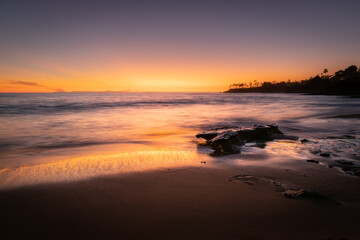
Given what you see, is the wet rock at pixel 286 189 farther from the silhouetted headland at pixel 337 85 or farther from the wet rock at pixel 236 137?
the silhouetted headland at pixel 337 85

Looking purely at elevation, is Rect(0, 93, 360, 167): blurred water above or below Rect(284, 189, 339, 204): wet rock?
below

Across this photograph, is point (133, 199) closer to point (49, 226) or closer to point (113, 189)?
point (113, 189)

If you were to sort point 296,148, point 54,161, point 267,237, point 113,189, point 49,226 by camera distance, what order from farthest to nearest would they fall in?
point 296,148
point 54,161
point 113,189
point 49,226
point 267,237

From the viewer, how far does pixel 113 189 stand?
3150mm

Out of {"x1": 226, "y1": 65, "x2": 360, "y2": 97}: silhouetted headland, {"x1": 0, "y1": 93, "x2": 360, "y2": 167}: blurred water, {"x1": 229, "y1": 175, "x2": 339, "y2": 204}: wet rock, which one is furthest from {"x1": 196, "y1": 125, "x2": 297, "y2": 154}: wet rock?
{"x1": 226, "y1": 65, "x2": 360, "y2": 97}: silhouetted headland

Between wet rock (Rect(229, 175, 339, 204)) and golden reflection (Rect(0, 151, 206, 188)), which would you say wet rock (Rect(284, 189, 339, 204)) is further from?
golden reflection (Rect(0, 151, 206, 188))

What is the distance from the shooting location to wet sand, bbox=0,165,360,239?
2.14 m

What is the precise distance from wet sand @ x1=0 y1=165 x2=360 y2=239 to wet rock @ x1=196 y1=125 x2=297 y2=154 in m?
2.03

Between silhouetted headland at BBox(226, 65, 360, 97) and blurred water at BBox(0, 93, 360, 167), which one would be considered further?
silhouetted headland at BBox(226, 65, 360, 97)

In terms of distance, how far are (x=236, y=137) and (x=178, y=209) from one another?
12.9 ft

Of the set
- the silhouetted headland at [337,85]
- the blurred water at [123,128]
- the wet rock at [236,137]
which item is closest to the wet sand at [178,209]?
the wet rock at [236,137]

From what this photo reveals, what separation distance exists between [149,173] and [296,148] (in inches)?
171

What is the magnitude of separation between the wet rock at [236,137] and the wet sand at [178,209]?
2.03m

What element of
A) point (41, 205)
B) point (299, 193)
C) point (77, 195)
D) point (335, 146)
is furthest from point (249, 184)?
point (335, 146)
